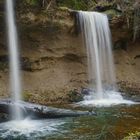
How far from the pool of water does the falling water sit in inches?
196

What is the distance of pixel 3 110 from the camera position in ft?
41.8

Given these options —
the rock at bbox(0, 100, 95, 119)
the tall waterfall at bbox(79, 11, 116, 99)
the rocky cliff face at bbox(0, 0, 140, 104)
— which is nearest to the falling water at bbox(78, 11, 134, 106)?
the tall waterfall at bbox(79, 11, 116, 99)

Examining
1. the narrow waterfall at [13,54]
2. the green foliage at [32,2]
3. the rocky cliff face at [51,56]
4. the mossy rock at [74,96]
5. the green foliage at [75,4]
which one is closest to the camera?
the narrow waterfall at [13,54]

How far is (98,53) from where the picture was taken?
19.0m

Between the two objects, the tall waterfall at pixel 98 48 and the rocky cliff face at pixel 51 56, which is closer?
the rocky cliff face at pixel 51 56

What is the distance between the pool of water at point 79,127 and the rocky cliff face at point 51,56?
436cm

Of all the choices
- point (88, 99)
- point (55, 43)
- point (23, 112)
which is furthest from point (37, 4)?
point (23, 112)

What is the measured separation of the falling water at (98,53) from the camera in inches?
724

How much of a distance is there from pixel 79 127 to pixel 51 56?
7.33 m

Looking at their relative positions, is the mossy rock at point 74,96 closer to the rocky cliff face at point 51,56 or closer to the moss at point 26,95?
the rocky cliff face at point 51,56

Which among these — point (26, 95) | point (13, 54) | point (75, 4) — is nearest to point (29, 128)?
point (26, 95)

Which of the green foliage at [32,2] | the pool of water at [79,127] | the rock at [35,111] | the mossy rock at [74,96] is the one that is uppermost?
the green foliage at [32,2]

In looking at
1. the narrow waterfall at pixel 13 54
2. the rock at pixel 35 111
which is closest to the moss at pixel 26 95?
the narrow waterfall at pixel 13 54

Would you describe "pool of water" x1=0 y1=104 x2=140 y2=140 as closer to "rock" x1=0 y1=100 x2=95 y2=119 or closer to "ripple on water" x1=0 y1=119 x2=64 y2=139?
"ripple on water" x1=0 y1=119 x2=64 y2=139
